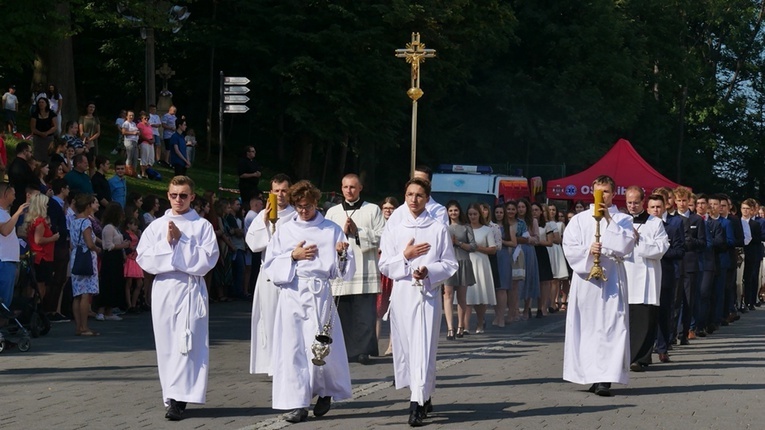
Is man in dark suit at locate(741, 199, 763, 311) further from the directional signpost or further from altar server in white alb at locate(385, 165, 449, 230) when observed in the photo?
altar server in white alb at locate(385, 165, 449, 230)

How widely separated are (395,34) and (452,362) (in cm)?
2912

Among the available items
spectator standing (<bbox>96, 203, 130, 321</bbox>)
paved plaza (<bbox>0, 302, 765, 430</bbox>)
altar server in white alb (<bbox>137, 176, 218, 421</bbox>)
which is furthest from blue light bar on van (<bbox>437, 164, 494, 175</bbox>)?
altar server in white alb (<bbox>137, 176, 218, 421</bbox>)

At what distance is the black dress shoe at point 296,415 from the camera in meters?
10.7

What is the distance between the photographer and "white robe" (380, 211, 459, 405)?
11195 mm

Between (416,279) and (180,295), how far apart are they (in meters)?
1.83

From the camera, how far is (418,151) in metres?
53.8

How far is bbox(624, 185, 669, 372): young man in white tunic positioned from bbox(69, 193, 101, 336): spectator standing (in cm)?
648

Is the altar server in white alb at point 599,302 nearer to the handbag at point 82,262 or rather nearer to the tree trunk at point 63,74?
the handbag at point 82,262

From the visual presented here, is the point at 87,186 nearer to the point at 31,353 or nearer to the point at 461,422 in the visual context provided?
the point at 31,353

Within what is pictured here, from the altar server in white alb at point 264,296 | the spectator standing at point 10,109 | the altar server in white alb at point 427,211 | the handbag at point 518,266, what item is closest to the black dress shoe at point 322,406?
the altar server in white alb at point 427,211

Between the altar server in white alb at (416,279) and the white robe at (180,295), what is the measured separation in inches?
56.6

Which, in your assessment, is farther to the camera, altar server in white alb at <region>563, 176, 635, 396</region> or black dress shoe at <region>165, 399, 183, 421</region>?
altar server in white alb at <region>563, 176, 635, 396</region>

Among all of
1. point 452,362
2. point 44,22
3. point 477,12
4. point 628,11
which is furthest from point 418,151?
point 452,362

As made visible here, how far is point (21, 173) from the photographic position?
1938 centimetres
